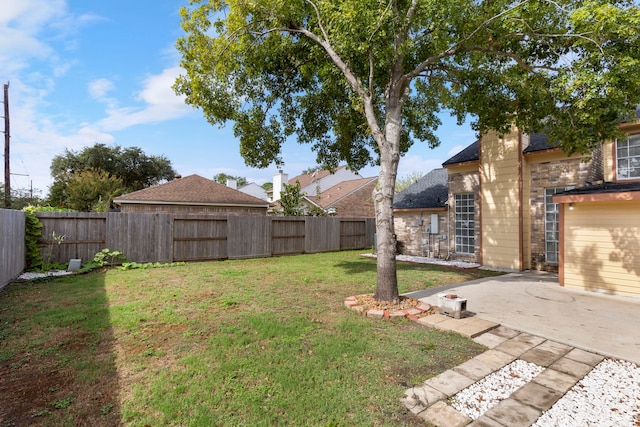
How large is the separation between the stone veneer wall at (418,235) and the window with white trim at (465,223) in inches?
22.6

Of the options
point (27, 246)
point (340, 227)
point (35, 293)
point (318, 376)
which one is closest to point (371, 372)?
point (318, 376)

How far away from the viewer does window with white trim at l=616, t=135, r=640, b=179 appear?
763 centimetres

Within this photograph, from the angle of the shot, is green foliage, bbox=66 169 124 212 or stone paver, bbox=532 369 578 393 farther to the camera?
green foliage, bbox=66 169 124 212

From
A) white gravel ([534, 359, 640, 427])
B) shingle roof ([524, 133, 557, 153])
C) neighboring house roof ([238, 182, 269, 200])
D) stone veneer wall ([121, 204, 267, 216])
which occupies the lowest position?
white gravel ([534, 359, 640, 427])

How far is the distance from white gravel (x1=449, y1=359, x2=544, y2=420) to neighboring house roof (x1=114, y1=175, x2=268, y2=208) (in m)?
17.4

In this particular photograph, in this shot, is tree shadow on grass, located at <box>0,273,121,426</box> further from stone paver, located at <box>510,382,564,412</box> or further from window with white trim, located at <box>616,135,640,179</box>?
window with white trim, located at <box>616,135,640,179</box>

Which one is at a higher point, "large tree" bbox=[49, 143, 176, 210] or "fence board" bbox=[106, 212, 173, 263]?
"large tree" bbox=[49, 143, 176, 210]

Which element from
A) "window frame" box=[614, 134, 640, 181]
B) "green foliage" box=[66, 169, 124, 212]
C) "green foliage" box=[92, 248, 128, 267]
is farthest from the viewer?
"green foliage" box=[66, 169, 124, 212]

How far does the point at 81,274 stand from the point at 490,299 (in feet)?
35.4

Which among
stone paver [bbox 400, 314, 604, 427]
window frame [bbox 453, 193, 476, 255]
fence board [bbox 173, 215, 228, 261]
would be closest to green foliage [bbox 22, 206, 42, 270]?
fence board [bbox 173, 215, 228, 261]

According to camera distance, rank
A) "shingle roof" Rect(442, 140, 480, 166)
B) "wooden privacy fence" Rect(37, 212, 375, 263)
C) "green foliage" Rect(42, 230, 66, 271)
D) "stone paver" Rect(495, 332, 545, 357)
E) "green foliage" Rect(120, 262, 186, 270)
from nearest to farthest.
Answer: "stone paver" Rect(495, 332, 545, 357)
"green foliage" Rect(42, 230, 66, 271)
"wooden privacy fence" Rect(37, 212, 375, 263)
"green foliage" Rect(120, 262, 186, 270)
"shingle roof" Rect(442, 140, 480, 166)

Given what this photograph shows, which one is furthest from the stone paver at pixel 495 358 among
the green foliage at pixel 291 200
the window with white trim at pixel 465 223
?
the green foliage at pixel 291 200

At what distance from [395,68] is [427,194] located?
30.6ft

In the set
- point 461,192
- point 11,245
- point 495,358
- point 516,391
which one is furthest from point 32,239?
point 461,192
